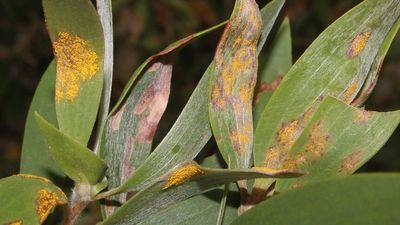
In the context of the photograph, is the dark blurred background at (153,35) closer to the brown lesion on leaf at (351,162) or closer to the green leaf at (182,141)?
the green leaf at (182,141)

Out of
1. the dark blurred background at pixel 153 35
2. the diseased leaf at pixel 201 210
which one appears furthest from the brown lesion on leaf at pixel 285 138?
the dark blurred background at pixel 153 35

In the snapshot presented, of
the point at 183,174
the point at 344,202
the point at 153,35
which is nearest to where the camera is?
the point at 344,202

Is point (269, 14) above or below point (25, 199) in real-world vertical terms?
above

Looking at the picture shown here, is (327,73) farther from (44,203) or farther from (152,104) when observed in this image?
(44,203)

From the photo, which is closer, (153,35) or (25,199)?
(25,199)

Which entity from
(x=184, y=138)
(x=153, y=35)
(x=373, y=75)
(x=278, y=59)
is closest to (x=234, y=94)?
(x=184, y=138)

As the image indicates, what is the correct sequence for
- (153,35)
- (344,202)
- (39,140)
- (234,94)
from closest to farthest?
1. (344,202)
2. (234,94)
3. (39,140)
4. (153,35)

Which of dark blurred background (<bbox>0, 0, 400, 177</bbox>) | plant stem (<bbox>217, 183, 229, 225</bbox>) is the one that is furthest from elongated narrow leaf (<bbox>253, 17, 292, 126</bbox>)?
dark blurred background (<bbox>0, 0, 400, 177</bbox>)

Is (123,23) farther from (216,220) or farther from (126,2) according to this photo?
(216,220)
